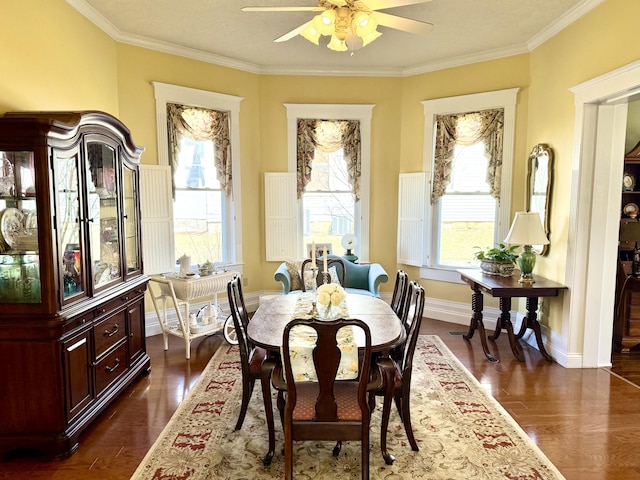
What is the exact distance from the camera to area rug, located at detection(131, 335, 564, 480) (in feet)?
7.41

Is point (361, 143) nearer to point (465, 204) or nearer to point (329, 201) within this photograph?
point (329, 201)

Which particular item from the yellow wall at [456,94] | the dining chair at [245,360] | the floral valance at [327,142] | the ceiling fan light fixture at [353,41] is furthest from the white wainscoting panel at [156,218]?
the yellow wall at [456,94]

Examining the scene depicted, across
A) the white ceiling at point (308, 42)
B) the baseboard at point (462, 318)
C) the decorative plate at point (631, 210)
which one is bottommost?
the baseboard at point (462, 318)

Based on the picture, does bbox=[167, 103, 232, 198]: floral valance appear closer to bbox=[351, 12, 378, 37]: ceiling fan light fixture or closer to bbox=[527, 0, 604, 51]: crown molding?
bbox=[351, 12, 378, 37]: ceiling fan light fixture

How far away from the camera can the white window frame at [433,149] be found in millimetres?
4613

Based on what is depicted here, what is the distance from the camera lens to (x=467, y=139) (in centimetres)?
490

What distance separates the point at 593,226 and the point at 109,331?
4050 mm

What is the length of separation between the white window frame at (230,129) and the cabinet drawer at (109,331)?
1611 millimetres

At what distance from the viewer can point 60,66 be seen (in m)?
3.29

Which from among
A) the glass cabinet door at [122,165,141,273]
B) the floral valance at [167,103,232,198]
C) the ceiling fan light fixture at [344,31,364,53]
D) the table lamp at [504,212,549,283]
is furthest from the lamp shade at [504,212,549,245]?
the glass cabinet door at [122,165,141,273]

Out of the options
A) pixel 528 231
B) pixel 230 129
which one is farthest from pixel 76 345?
pixel 528 231

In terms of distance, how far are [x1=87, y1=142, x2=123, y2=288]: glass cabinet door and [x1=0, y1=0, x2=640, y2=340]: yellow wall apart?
2.06ft

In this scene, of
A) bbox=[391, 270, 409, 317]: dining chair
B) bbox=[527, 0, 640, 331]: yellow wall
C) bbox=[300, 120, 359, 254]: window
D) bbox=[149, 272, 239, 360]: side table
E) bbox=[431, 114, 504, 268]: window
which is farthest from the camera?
bbox=[300, 120, 359, 254]: window

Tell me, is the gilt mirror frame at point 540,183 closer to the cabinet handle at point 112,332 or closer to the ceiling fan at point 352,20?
the ceiling fan at point 352,20
